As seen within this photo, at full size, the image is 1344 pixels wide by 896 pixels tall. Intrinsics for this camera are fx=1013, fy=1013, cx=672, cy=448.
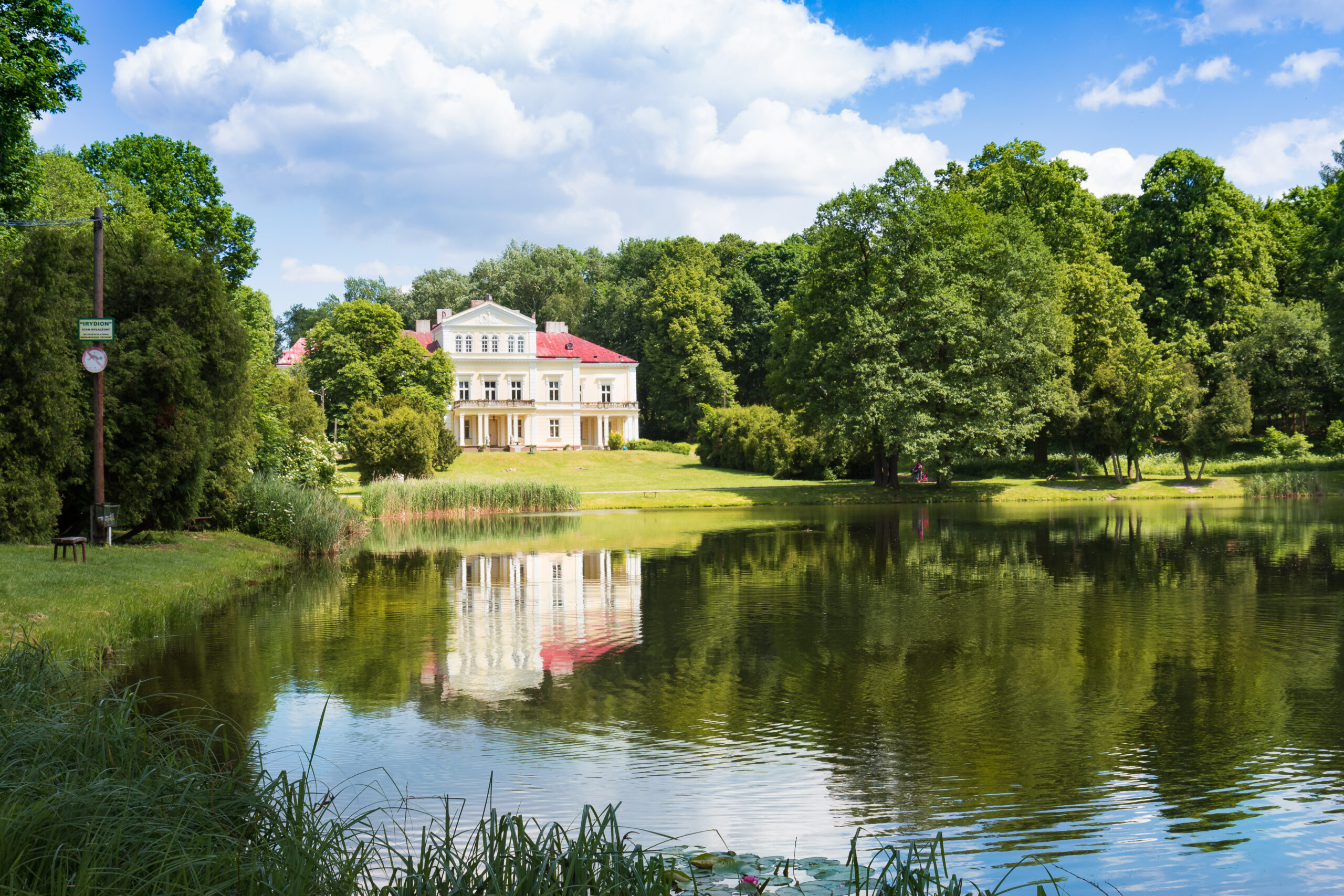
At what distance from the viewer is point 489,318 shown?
77.3 m

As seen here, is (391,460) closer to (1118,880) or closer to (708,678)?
(708,678)

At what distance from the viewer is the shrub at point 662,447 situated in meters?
69.7

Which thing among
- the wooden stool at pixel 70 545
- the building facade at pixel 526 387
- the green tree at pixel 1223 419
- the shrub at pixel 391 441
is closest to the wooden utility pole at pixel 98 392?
the wooden stool at pixel 70 545

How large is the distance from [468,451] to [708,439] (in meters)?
15.9

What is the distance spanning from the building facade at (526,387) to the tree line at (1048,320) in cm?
1806

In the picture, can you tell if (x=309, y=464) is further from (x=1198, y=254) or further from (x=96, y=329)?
(x=1198, y=254)

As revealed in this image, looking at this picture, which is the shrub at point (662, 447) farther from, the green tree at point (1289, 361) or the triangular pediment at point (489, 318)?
the green tree at point (1289, 361)

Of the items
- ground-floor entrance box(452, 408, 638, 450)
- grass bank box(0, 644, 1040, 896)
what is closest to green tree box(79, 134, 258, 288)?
grass bank box(0, 644, 1040, 896)

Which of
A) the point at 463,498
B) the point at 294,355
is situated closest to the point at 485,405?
the point at 294,355

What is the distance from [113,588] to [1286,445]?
45.7 meters

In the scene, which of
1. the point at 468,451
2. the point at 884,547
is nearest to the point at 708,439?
the point at 468,451

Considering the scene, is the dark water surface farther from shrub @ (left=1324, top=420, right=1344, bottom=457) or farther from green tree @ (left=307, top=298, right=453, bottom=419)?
green tree @ (left=307, top=298, right=453, bottom=419)

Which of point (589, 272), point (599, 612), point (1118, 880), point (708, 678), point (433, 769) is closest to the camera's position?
point (1118, 880)

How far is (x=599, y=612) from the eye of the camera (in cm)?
1454
